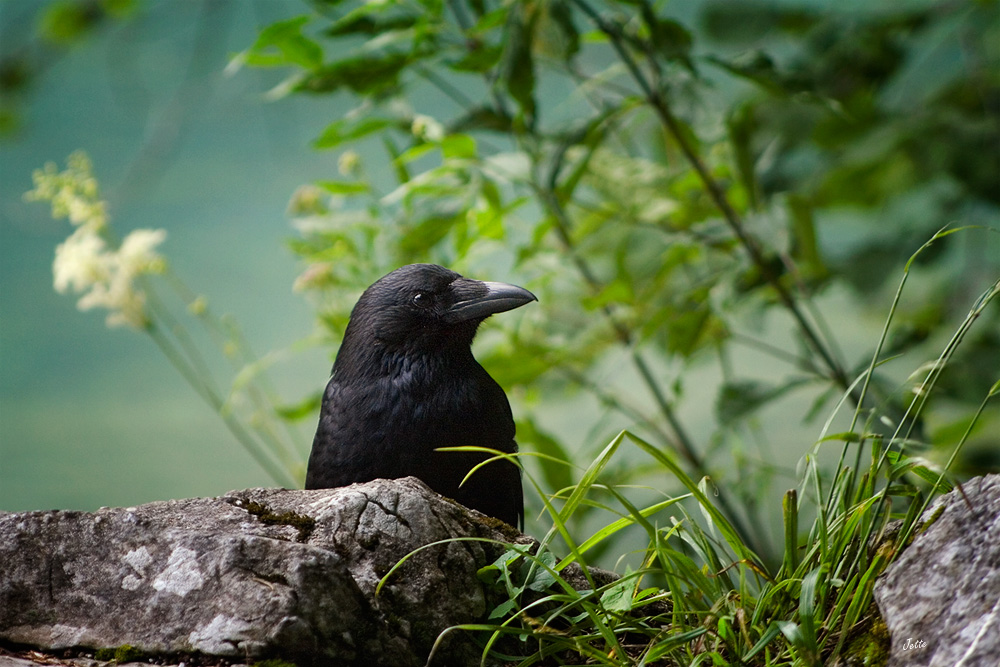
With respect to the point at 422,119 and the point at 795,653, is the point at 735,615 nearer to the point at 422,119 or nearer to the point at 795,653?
the point at 795,653

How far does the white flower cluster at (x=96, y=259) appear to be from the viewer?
294cm

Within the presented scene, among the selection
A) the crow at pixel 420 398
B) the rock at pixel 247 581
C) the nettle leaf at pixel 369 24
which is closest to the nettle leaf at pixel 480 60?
the nettle leaf at pixel 369 24

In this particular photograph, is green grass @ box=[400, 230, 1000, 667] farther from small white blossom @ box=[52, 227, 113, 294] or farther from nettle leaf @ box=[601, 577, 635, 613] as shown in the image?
small white blossom @ box=[52, 227, 113, 294]

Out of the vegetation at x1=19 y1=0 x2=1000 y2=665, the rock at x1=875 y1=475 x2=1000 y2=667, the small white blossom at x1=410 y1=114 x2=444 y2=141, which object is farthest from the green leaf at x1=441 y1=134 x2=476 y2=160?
the rock at x1=875 y1=475 x2=1000 y2=667

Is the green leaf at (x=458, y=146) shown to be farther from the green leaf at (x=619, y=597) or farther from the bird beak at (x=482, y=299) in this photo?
the green leaf at (x=619, y=597)

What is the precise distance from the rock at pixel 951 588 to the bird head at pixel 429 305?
3.91 feet

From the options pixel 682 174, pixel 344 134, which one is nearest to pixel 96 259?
pixel 344 134

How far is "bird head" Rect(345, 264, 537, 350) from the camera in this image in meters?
2.21

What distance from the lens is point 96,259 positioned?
9.80ft

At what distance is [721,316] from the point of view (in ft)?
9.41

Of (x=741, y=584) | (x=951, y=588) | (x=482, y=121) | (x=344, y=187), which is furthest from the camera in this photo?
(x=344, y=187)

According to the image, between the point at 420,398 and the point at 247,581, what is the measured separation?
87 centimetres

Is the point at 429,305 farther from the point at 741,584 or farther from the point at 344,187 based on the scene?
the point at 741,584

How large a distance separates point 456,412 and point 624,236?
31.7 inches
